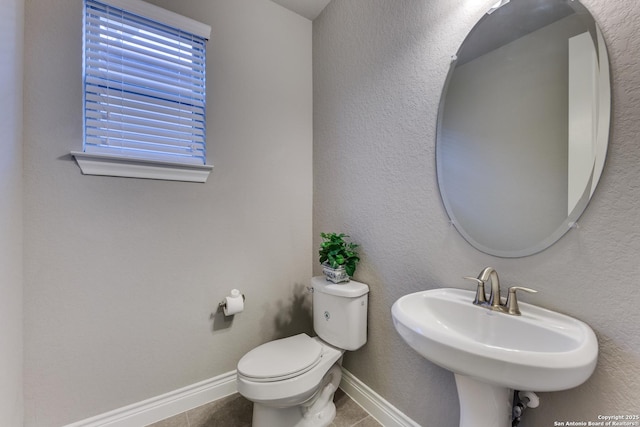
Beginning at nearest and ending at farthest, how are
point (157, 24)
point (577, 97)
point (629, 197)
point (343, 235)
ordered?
point (629, 197), point (577, 97), point (157, 24), point (343, 235)

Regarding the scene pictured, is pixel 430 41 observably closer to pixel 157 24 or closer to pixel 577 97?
pixel 577 97

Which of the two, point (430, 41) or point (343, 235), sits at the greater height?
point (430, 41)

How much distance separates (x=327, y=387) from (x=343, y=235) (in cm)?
86

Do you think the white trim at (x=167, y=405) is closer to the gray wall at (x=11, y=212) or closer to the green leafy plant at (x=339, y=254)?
the gray wall at (x=11, y=212)

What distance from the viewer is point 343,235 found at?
1.56 metres

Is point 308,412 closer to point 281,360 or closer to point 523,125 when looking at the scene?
point 281,360

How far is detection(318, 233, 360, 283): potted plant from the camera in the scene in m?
1.48

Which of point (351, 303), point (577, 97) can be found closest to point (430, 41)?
point (577, 97)

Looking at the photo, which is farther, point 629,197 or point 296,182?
point 296,182

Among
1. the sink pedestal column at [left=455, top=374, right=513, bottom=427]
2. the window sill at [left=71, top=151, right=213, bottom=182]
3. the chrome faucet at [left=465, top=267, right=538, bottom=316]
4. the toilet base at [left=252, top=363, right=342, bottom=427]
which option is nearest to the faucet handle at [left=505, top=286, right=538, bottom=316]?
the chrome faucet at [left=465, top=267, right=538, bottom=316]

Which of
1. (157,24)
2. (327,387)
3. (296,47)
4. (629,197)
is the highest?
(296,47)

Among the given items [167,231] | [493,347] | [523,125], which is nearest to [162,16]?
[167,231]

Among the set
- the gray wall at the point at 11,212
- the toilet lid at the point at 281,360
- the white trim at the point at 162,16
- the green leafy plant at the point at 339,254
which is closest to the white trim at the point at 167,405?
the gray wall at the point at 11,212

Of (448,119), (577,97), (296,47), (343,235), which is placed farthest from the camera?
(296,47)
